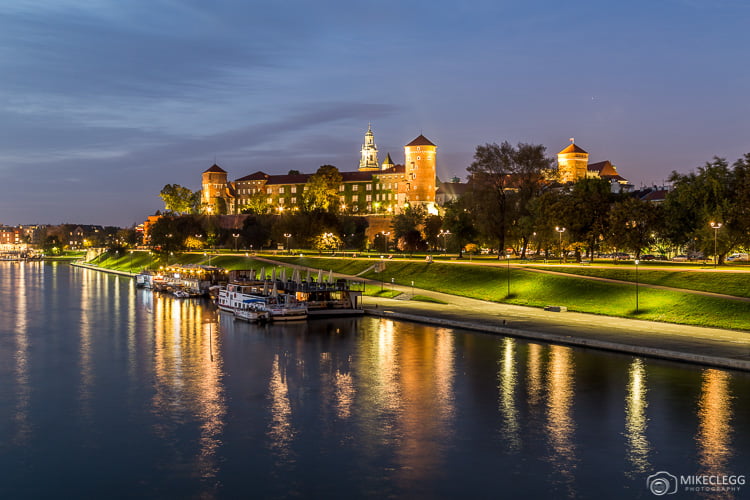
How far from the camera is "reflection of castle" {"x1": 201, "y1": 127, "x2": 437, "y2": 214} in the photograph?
6501 inches

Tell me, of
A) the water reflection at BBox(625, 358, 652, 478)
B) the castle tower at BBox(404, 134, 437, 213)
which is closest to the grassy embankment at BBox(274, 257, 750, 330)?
the water reflection at BBox(625, 358, 652, 478)

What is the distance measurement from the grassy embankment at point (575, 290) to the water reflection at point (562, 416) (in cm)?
1252

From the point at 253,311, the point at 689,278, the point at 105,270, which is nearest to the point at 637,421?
the point at 689,278

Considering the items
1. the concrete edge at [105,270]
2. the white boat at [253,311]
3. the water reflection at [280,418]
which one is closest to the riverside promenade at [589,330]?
the white boat at [253,311]

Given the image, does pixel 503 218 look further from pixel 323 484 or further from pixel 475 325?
pixel 323 484

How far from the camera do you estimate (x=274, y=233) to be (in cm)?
13725

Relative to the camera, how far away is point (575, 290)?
59.0m

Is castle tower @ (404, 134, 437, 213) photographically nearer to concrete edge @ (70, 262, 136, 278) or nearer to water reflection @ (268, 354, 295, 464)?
concrete edge @ (70, 262, 136, 278)

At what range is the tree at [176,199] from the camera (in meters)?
176

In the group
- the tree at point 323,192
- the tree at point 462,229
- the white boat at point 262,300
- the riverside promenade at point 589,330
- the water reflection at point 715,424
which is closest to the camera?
the water reflection at point 715,424

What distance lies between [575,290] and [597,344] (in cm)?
1831

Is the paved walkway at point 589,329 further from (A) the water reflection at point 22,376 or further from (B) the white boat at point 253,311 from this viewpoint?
(A) the water reflection at point 22,376

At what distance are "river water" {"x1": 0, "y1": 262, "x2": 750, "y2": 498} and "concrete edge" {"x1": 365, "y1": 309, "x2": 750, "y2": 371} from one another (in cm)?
96

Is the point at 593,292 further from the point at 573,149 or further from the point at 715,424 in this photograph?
the point at 573,149
